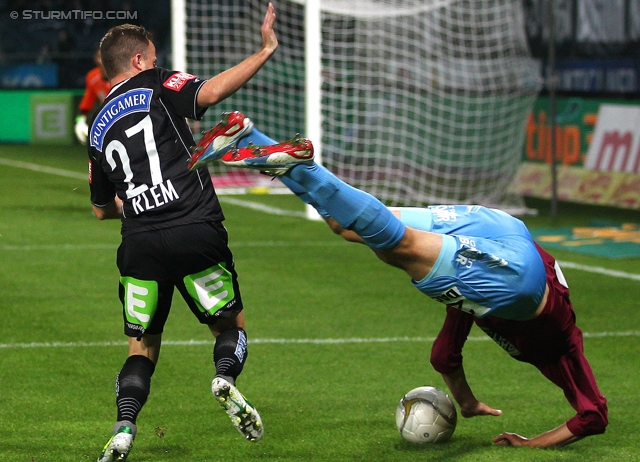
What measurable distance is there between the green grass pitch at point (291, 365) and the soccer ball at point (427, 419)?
0.20ft

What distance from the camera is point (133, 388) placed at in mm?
4477

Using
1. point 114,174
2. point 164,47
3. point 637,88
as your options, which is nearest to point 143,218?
point 114,174

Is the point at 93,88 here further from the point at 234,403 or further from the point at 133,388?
the point at 234,403

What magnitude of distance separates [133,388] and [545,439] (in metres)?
1.82

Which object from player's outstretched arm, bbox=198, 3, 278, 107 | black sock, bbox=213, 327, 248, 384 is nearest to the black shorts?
black sock, bbox=213, 327, 248, 384

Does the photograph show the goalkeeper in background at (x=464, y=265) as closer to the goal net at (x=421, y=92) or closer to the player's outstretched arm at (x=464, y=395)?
the player's outstretched arm at (x=464, y=395)

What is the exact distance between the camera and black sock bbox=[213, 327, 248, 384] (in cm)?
446

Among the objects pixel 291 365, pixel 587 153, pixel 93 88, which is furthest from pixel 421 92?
pixel 291 365

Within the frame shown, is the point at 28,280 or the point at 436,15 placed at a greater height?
the point at 436,15

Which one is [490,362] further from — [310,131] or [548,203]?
[548,203]

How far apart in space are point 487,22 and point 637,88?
3045 mm

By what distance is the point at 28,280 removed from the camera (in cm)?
903

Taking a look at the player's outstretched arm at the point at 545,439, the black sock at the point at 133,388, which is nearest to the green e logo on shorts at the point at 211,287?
the black sock at the point at 133,388

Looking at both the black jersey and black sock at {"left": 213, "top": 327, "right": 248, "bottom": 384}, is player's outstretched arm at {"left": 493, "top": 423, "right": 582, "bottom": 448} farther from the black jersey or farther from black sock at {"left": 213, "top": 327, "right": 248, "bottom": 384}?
the black jersey
